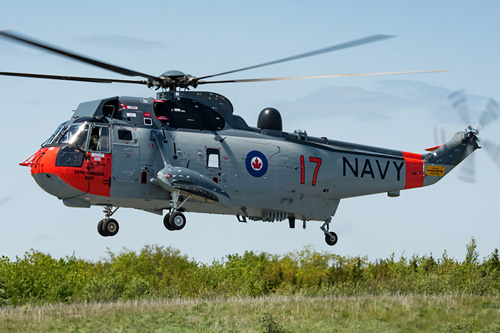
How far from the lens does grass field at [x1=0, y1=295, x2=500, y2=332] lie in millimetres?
27688

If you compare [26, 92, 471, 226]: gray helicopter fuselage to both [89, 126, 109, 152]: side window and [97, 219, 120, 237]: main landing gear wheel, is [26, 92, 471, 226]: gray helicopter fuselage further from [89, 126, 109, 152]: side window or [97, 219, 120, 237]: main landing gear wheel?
[97, 219, 120, 237]: main landing gear wheel

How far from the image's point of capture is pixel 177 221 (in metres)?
28.2

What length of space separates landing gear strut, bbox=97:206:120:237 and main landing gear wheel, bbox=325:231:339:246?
28.6ft

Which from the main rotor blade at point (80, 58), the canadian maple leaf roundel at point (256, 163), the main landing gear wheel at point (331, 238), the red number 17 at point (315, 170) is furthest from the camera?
the main landing gear wheel at point (331, 238)

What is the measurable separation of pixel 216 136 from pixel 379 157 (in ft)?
25.3

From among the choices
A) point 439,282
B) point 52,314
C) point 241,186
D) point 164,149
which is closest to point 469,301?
point 439,282

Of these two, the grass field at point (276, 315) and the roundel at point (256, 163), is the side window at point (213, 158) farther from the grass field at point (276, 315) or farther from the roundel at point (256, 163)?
the grass field at point (276, 315)

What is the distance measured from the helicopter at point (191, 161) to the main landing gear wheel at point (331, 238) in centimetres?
5

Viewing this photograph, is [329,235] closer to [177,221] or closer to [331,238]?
[331,238]

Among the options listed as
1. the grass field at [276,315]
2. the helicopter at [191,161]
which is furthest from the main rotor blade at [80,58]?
the grass field at [276,315]

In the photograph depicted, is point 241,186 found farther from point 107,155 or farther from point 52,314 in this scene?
point 52,314

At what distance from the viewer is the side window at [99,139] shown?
27156mm

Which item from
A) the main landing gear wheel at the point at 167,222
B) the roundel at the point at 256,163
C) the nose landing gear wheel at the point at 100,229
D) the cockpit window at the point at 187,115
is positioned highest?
the cockpit window at the point at 187,115

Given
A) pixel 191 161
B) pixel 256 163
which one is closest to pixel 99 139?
pixel 191 161
